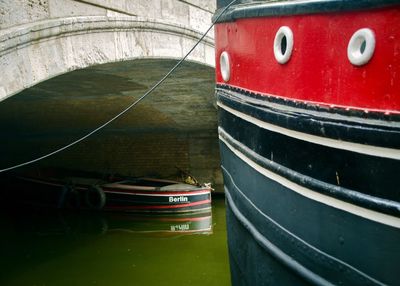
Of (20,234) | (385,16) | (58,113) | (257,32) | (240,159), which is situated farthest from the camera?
(58,113)

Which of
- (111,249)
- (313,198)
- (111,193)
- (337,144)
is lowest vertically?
(111,249)

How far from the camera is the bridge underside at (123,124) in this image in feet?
19.9

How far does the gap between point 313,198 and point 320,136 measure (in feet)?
0.84

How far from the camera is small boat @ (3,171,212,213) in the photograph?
7.46 meters

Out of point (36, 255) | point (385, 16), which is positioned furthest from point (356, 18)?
point (36, 255)

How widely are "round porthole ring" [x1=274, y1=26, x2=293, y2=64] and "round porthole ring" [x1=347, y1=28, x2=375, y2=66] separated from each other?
1.06 feet

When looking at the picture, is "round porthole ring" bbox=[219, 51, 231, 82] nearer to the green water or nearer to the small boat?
the green water

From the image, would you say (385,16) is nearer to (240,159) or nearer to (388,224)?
(388,224)

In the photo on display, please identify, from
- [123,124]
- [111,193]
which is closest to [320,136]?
[111,193]

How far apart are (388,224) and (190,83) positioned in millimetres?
5144

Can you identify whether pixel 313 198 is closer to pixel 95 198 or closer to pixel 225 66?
pixel 225 66

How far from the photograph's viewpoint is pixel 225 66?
8.10ft

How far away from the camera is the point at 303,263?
5.77 ft

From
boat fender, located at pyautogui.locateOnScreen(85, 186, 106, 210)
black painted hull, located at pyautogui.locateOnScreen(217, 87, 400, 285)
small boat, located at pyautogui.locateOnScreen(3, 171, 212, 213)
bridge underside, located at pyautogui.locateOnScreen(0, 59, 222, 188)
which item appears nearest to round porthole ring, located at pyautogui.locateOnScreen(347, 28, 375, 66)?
black painted hull, located at pyautogui.locateOnScreen(217, 87, 400, 285)
